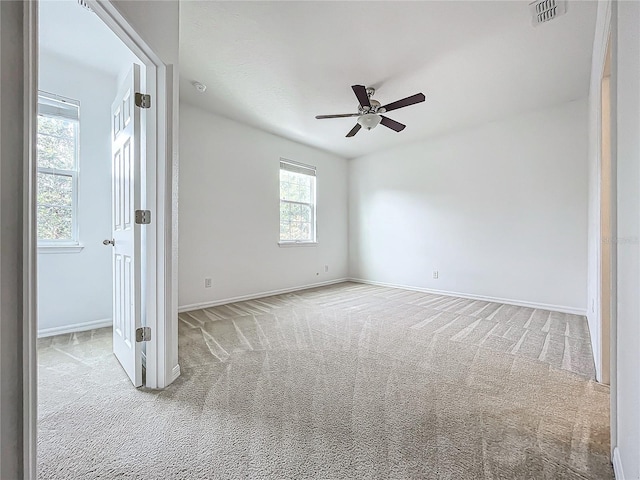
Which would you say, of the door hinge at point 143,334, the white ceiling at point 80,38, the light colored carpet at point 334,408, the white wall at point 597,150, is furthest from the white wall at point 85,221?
the white wall at point 597,150

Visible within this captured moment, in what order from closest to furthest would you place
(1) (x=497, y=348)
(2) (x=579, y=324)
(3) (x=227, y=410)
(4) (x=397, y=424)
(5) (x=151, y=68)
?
(4) (x=397, y=424), (3) (x=227, y=410), (5) (x=151, y=68), (1) (x=497, y=348), (2) (x=579, y=324)

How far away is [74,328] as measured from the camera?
116 inches

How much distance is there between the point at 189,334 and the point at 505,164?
466 centimetres

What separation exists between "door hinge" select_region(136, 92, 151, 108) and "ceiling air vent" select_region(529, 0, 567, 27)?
2729 mm

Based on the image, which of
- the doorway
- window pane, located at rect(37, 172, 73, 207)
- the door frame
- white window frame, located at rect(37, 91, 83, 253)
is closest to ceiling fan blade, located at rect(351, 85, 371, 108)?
the door frame

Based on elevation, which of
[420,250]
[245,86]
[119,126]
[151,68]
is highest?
[245,86]

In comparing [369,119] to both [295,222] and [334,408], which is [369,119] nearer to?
[295,222]

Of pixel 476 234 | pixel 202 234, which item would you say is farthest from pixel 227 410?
pixel 476 234

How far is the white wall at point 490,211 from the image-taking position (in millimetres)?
3660

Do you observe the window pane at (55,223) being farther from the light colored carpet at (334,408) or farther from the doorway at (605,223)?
the doorway at (605,223)

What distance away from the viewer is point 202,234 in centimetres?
388

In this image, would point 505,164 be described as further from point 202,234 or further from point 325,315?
point 202,234

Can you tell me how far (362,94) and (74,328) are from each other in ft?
12.3

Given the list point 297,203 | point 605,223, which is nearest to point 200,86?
point 297,203
